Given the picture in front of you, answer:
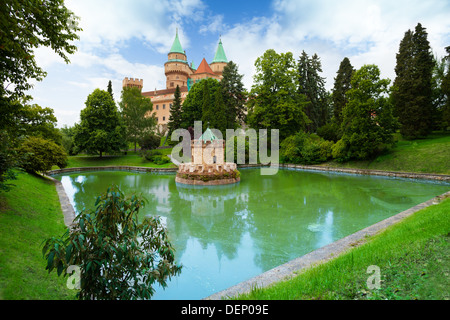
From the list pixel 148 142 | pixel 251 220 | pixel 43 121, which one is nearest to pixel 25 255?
pixel 251 220

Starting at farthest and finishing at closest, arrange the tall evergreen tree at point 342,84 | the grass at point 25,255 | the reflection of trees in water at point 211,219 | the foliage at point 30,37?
the tall evergreen tree at point 342,84 < the reflection of trees in water at point 211,219 < the foliage at point 30,37 < the grass at point 25,255

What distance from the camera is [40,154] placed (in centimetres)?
1407

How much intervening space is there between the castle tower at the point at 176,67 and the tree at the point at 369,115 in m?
42.5

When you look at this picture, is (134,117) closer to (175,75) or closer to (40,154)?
(40,154)

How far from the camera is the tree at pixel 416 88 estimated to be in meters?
21.6

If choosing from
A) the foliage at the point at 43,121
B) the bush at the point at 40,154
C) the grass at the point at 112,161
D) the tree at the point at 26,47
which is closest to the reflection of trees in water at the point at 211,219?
the tree at the point at 26,47

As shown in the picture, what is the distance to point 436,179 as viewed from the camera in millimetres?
15016

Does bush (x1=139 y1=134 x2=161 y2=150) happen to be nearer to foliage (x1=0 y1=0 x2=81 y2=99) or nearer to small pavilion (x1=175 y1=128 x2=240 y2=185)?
small pavilion (x1=175 y1=128 x2=240 y2=185)

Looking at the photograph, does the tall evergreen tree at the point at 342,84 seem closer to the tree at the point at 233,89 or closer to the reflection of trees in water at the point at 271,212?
the tree at the point at 233,89

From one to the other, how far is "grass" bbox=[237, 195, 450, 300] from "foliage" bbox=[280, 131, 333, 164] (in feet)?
69.3

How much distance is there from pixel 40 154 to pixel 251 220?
1376cm

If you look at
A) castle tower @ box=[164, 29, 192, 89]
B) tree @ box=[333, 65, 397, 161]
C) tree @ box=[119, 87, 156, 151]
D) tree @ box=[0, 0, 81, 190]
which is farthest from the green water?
castle tower @ box=[164, 29, 192, 89]

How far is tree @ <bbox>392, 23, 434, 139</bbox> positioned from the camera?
2164 cm
